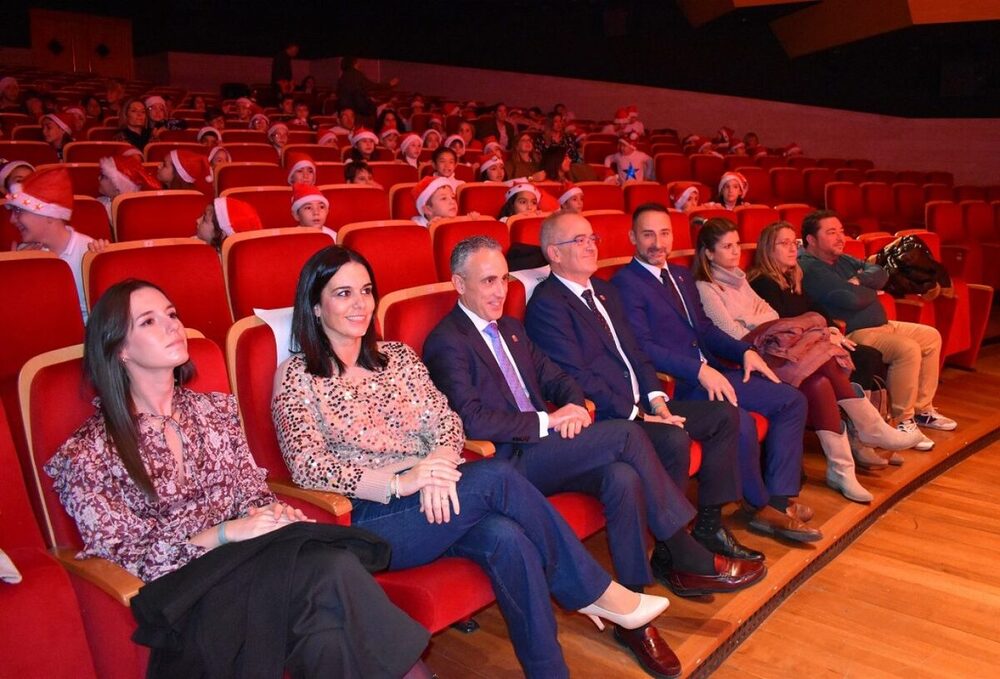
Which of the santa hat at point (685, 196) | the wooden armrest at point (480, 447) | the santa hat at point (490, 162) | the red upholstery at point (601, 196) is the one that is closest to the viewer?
the wooden armrest at point (480, 447)

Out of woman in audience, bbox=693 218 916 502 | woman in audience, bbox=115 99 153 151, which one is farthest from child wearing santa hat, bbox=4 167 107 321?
woman in audience, bbox=115 99 153 151

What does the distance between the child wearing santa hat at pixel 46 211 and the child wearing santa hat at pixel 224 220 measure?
1.14 ft

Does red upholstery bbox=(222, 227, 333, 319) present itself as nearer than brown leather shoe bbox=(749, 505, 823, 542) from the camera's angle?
Yes

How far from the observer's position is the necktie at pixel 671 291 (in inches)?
106

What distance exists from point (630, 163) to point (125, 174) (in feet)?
12.2

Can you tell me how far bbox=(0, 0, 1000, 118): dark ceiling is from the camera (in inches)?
344

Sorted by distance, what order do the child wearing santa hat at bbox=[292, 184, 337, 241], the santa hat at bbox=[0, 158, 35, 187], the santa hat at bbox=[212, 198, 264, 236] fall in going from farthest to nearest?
the santa hat at bbox=[0, 158, 35, 187]
the child wearing santa hat at bbox=[292, 184, 337, 241]
the santa hat at bbox=[212, 198, 264, 236]

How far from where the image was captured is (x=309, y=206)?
3.10m

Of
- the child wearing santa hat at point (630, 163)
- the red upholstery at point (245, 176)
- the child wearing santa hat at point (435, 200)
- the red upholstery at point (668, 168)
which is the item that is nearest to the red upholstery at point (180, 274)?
the child wearing santa hat at point (435, 200)

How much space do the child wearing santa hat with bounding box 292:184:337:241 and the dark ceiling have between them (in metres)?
7.31

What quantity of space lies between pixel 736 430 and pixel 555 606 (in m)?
0.64

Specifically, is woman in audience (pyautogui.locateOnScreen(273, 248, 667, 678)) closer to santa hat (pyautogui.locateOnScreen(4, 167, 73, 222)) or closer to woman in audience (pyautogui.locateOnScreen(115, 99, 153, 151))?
santa hat (pyautogui.locateOnScreen(4, 167, 73, 222))

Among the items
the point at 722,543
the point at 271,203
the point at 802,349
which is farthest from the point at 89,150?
the point at 722,543

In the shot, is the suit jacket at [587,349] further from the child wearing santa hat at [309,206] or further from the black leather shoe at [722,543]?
the child wearing santa hat at [309,206]
